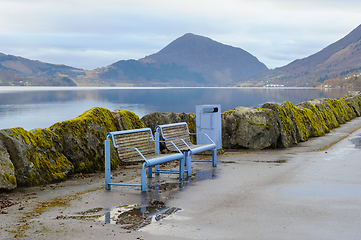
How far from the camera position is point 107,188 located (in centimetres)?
757

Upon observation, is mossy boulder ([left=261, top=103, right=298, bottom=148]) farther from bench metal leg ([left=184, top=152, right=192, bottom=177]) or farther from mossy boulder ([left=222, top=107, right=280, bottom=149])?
bench metal leg ([left=184, top=152, right=192, bottom=177])

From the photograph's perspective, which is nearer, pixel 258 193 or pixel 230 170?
pixel 258 193

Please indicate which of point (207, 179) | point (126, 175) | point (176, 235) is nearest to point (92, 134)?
point (126, 175)

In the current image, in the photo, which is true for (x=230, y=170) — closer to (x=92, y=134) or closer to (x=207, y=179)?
(x=207, y=179)

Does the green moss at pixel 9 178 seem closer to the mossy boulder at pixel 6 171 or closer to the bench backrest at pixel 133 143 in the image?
the mossy boulder at pixel 6 171

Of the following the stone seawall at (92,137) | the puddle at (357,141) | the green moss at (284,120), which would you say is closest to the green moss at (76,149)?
the stone seawall at (92,137)

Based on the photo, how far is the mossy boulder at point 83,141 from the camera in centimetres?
917

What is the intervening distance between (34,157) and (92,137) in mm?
1855

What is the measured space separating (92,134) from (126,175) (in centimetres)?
143

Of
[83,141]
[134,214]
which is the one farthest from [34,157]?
[134,214]

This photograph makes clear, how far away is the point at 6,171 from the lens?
736cm

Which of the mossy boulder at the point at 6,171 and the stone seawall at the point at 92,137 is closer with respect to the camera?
the mossy boulder at the point at 6,171

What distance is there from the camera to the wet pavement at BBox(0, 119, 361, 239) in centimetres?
504

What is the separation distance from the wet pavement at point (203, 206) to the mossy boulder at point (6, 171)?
17cm
